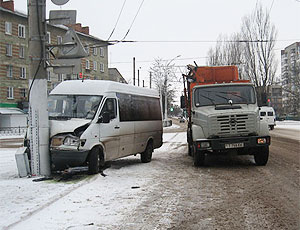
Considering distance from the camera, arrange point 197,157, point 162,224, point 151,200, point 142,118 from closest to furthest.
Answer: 1. point 162,224
2. point 151,200
3. point 197,157
4. point 142,118

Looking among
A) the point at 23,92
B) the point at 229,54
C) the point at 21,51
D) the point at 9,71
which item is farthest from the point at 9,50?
the point at 229,54

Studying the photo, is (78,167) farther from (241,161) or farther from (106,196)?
(241,161)

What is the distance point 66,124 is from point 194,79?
558 cm

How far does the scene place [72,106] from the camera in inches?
379

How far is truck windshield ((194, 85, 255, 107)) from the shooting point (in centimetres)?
1141

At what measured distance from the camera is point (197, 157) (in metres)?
10.9

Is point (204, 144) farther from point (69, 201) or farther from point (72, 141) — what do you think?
point (69, 201)

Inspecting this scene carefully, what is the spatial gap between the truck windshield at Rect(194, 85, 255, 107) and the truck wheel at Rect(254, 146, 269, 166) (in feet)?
5.05

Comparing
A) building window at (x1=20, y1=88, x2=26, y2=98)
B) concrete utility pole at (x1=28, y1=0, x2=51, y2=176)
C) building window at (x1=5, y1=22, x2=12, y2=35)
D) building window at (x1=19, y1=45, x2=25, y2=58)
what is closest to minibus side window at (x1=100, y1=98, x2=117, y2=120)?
concrete utility pole at (x1=28, y1=0, x2=51, y2=176)

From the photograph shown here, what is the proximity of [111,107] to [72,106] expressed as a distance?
1.10 metres

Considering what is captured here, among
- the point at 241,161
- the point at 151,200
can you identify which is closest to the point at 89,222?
the point at 151,200

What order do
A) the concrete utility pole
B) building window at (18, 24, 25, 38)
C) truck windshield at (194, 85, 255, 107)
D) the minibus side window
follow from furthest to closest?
building window at (18, 24, 25, 38) → truck windshield at (194, 85, 255, 107) → the minibus side window → the concrete utility pole

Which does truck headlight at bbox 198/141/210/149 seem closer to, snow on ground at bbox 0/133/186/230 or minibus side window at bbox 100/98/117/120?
snow on ground at bbox 0/133/186/230

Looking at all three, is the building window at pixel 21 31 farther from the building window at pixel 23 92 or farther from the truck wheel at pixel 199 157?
the truck wheel at pixel 199 157
